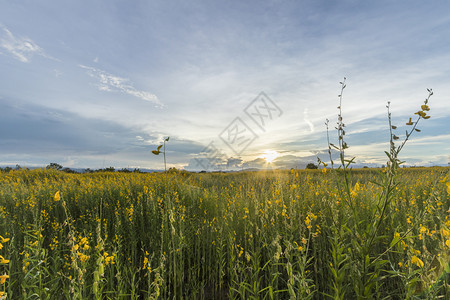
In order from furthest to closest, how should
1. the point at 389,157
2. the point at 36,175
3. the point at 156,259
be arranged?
1. the point at 36,175
2. the point at 156,259
3. the point at 389,157

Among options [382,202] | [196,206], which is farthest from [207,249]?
[382,202]

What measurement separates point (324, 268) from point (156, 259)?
244 centimetres

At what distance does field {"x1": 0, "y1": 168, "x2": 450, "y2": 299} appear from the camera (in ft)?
5.32

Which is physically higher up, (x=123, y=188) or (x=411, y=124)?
(x=411, y=124)

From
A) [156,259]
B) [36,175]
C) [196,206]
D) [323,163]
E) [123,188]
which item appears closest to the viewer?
[323,163]

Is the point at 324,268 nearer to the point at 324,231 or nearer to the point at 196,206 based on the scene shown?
the point at 324,231

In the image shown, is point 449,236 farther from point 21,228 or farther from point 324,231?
point 21,228

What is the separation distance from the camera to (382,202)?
5.31 ft

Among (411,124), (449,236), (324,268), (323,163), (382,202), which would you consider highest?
(411,124)

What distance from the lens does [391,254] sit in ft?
11.2

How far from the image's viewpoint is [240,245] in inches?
135

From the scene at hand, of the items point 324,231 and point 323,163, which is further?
point 324,231

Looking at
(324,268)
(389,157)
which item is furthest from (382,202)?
(324,268)

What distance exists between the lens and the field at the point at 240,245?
5.32ft
